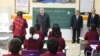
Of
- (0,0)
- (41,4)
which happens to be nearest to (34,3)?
(41,4)

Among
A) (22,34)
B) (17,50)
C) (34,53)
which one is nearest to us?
(17,50)

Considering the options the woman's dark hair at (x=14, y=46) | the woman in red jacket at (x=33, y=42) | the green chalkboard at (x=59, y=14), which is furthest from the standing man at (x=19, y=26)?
the woman's dark hair at (x=14, y=46)

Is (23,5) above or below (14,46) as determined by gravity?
above

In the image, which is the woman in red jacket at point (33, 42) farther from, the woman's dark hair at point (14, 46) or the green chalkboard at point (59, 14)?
the green chalkboard at point (59, 14)

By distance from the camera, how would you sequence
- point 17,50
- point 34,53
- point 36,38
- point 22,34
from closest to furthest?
point 17,50, point 34,53, point 36,38, point 22,34

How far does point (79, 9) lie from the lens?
12680mm

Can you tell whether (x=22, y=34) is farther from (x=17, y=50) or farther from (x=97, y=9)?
(x=97, y=9)

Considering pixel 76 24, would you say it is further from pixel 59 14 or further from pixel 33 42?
pixel 33 42

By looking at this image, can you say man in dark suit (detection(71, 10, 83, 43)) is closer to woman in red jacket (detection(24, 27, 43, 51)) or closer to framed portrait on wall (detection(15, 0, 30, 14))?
framed portrait on wall (detection(15, 0, 30, 14))

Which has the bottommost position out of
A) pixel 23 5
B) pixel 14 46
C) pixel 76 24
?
pixel 76 24

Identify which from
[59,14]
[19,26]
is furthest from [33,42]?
[59,14]

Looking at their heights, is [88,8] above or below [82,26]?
above

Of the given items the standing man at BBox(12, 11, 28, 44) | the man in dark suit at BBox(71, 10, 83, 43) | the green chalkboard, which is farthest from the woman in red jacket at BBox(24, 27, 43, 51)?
the green chalkboard

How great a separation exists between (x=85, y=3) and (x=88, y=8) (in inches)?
10.7
